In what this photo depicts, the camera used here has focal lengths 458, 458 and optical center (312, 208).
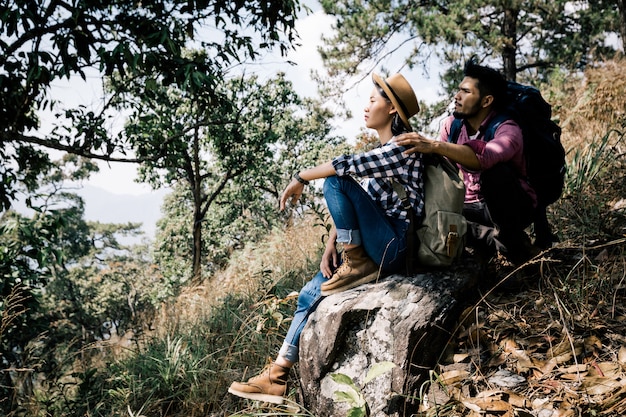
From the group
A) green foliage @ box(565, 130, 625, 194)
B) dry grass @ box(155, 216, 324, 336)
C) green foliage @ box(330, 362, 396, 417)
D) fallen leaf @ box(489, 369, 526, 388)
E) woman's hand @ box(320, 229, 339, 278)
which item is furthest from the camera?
dry grass @ box(155, 216, 324, 336)

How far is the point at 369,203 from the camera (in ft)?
7.57

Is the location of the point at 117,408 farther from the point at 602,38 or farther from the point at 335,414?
the point at 602,38

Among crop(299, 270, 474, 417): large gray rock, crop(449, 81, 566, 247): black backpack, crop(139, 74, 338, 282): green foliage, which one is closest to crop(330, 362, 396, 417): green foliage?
crop(299, 270, 474, 417): large gray rock

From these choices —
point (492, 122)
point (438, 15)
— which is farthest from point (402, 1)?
point (492, 122)

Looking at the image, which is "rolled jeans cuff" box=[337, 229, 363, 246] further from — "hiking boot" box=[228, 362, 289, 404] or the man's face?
the man's face

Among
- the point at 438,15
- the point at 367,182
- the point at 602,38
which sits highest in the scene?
the point at 438,15

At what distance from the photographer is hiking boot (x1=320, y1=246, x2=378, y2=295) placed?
8.00 ft

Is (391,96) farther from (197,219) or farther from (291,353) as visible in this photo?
(197,219)

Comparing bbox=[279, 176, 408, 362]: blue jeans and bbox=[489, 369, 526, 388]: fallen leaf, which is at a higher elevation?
bbox=[279, 176, 408, 362]: blue jeans

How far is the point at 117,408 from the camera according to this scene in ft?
10.6

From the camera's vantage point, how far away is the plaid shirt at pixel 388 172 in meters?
2.24

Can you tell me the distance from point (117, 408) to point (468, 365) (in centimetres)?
248

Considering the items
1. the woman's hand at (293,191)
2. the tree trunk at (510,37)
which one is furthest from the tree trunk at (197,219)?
the woman's hand at (293,191)

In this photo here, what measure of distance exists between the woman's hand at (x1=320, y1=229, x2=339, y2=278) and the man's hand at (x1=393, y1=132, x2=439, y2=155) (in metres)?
0.69
